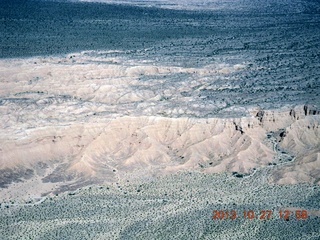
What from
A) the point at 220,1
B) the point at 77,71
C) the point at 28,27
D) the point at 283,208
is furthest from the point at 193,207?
the point at 220,1

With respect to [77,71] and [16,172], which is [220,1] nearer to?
[77,71]

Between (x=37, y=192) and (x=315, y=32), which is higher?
(x=315, y=32)

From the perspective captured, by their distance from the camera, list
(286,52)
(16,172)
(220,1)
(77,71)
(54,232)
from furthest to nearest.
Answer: (220,1)
(286,52)
(77,71)
(16,172)
(54,232)

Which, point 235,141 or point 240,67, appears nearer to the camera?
point 235,141
